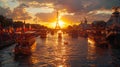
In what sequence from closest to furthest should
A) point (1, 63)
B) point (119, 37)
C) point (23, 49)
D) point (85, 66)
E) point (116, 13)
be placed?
point (85, 66) < point (1, 63) < point (23, 49) < point (119, 37) < point (116, 13)

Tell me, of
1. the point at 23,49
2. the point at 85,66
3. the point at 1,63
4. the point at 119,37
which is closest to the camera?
the point at 85,66

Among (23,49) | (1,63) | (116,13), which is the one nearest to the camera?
(1,63)

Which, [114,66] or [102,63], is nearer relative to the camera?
[114,66]

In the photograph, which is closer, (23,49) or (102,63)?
(102,63)

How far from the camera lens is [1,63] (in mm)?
61438

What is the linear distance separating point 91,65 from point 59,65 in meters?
7.03

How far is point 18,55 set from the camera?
74188 mm

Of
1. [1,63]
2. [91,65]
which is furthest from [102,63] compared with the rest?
[1,63]

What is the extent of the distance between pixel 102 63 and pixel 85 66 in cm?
655

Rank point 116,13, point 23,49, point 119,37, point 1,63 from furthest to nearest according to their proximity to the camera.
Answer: point 116,13 < point 119,37 < point 23,49 < point 1,63

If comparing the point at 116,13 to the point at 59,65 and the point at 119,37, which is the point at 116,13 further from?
the point at 59,65

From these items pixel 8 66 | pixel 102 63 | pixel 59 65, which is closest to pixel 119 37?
pixel 102 63

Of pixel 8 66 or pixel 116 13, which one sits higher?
pixel 116 13

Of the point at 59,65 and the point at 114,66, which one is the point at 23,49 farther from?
the point at 114,66
